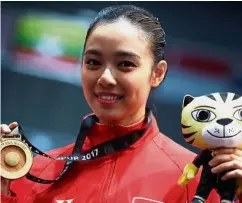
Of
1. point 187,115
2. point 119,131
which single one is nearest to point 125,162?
point 119,131

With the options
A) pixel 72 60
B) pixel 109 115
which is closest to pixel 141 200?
pixel 109 115

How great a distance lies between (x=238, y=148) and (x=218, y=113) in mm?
71

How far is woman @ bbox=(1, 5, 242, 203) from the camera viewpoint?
1037 millimetres

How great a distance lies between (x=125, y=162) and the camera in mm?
1091

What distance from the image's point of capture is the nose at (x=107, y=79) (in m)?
1.04

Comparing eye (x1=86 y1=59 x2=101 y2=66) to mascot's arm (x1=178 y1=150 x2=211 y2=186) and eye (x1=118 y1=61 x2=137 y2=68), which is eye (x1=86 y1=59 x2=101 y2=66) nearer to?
eye (x1=118 y1=61 x2=137 y2=68)

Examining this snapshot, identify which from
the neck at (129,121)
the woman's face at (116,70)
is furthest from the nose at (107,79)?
the neck at (129,121)

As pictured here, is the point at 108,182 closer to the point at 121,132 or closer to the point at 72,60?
the point at 121,132

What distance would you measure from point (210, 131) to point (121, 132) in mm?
276

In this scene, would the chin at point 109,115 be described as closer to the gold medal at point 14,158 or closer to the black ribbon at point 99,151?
the black ribbon at point 99,151

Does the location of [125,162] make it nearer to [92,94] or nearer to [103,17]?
[92,94]

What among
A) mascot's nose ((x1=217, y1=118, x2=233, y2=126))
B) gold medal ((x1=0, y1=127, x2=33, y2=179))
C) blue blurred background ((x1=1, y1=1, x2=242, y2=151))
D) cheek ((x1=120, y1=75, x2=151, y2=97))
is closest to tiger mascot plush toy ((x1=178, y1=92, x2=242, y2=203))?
mascot's nose ((x1=217, y1=118, x2=233, y2=126))

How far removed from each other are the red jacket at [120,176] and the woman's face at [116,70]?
0.23 feet

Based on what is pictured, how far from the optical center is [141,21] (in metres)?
A: 1.14
